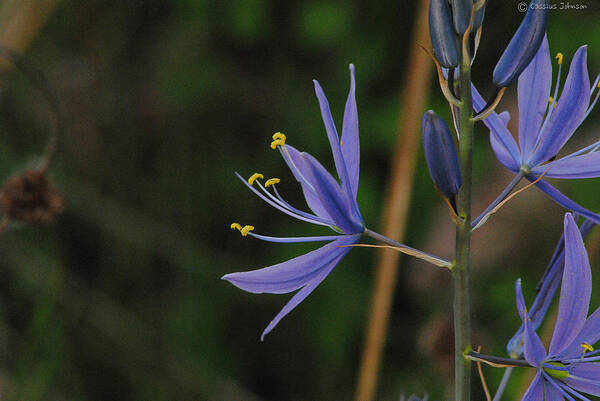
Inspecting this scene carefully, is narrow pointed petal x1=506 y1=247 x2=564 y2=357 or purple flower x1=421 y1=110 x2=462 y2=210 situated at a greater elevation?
purple flower x1=421 y1=110 x2=462 y2=210

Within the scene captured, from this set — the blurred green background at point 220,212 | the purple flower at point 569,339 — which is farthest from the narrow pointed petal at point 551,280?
the blurred green background at point 220,212

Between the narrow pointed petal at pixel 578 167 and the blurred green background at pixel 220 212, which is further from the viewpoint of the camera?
the blurred green background at pixel 220 212

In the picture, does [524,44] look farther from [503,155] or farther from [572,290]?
[572,290]

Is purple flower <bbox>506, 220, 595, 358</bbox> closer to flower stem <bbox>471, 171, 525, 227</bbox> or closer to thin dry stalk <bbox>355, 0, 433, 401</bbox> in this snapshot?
flower stem <bbox>471, 171, 525, 227</bbox>

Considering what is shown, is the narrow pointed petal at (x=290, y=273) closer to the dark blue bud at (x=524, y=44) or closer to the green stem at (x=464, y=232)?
the green stem at (x=464, y=232)

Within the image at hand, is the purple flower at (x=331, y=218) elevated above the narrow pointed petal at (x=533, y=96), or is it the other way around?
the narrow pointed petal at (x=533, y=96)

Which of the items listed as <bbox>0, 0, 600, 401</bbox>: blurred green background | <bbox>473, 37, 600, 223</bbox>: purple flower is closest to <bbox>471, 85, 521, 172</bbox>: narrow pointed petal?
<bbox>473, 37, 600, 223</bbox>: purple flower
